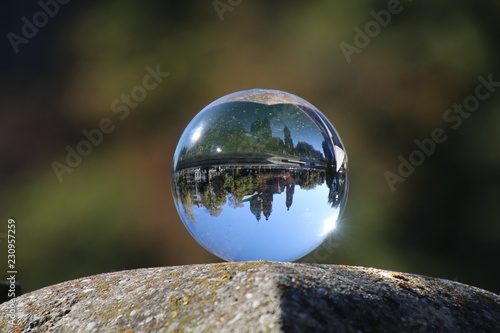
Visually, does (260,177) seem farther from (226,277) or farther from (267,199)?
(226,277)

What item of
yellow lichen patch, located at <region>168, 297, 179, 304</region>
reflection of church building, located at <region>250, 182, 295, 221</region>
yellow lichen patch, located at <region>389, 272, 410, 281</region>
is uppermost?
reflection of church building, located at <region>250, 182, 295, 221</region>

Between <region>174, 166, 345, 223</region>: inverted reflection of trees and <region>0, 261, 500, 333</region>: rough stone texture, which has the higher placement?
<region>174, 166, 345, 223</region>: inverted reflection of trees

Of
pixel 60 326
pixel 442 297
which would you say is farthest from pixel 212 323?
pixel 442 297

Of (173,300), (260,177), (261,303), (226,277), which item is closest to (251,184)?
(260,177)

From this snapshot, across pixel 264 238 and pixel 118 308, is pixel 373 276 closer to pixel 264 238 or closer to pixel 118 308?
pixel 264 238

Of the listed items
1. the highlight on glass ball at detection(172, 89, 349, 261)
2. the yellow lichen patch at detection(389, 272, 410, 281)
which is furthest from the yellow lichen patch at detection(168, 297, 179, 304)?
the yellow lichen patch at detection(389, 272, 410, 281)

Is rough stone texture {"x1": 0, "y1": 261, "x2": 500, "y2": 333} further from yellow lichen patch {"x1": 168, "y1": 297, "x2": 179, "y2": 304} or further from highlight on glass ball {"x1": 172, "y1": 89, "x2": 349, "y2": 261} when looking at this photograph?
highlight on glass ball {"x1": 172, "y1": 89, "x2": 349, "y2": 261}

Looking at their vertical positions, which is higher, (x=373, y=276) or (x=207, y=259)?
(x=373, y=276)

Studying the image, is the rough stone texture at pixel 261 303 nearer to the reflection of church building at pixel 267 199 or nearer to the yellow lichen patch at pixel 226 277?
the yellow lichen patch at pixel 226 277
